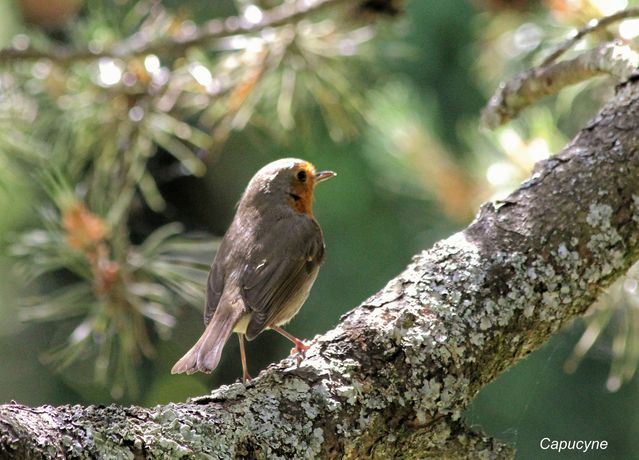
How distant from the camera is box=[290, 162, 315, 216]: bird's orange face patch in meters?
3.77

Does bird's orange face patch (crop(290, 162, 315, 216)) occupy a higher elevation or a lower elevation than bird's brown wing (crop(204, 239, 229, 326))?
higher

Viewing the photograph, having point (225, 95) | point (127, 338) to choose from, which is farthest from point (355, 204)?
point (127, 338)

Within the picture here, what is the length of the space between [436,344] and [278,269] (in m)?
1.11

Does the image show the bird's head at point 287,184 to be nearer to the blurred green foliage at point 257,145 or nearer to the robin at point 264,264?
the robin at point 264,264

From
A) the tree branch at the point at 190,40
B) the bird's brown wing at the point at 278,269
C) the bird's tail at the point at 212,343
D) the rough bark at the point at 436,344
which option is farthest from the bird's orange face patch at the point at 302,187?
the rough bark at the point at 436,344

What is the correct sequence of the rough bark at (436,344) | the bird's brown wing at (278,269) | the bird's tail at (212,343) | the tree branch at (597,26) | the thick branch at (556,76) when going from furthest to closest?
1. the bird's brown wing at (278,269)
2. the tree branch at (597,26)
3. the thick branch at (556,76)
4. the bird's tail at (212,343)
5. the rough bark at (436,344)

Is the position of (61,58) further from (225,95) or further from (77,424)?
(77,424)

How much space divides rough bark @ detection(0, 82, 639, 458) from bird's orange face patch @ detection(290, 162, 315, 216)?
131 cm

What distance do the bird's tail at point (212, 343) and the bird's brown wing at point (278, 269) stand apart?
0.20 ft

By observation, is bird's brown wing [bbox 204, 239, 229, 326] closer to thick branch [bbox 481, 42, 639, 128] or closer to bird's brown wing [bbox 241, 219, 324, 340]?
bird's brown wing [bbox 241, 219, 324, 340]

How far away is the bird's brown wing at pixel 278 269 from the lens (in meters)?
3.06

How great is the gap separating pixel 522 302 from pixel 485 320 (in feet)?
0.38

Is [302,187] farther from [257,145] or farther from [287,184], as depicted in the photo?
[257,145]

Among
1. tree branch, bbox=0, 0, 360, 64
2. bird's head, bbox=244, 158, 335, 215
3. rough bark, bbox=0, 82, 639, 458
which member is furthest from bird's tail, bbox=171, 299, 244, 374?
tree branch, bbox=0, 0, 360, 64
